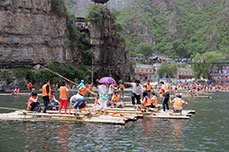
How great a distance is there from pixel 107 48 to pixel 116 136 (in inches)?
2777

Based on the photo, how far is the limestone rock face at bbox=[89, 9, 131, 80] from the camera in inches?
3214

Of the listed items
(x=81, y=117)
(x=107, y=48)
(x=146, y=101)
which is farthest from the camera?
(x=107, y=48)

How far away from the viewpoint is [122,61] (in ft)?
296

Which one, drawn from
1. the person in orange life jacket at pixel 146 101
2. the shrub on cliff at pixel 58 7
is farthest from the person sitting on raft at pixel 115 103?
the shrub on cliff at pixel 58 7

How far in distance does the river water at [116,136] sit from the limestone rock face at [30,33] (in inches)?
1858

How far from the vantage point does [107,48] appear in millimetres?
84188

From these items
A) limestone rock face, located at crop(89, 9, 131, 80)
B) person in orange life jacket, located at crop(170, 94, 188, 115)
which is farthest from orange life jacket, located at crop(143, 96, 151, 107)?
limestone rock face, located at crop(89, 9, 131, 80)

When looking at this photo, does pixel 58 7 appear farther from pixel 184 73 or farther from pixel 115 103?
pixel 184 73

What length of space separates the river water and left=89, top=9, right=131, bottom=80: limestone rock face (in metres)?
63.1

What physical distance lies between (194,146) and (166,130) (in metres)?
3.39

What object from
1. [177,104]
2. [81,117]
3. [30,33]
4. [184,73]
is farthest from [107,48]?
[184,73]

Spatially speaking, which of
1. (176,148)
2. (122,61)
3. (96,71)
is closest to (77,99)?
(176,148)

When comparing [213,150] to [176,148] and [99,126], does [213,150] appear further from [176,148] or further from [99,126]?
[99,126]

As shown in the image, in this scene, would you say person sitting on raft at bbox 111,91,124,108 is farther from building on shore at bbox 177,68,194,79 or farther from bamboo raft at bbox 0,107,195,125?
building on shore at bbox 177,68,194,79
